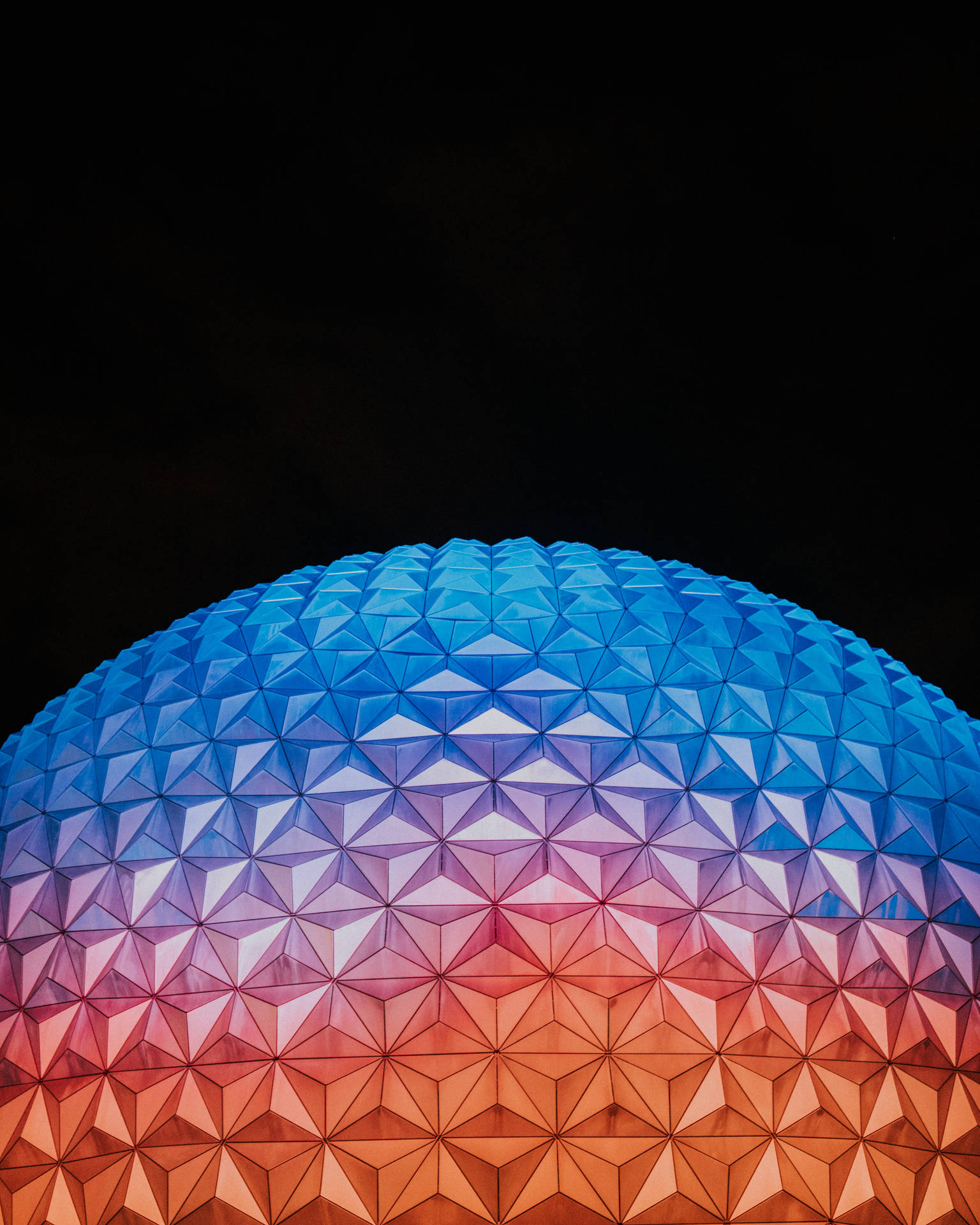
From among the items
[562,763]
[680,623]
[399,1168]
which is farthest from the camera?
[680,623]

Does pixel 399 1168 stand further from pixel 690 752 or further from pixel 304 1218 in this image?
pixel 690 752

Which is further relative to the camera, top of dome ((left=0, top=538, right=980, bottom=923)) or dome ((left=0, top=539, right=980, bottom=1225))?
top of dome ((left=0, top=538, right=980, bottom=923))

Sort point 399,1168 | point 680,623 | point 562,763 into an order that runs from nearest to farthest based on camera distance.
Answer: point 399,1168, point 562,763, point 680,623

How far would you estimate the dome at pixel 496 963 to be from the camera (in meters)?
7.89

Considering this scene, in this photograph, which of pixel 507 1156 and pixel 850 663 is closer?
pixel 507 1156

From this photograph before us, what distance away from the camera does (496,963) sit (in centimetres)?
806

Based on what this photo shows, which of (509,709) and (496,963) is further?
(509,709)

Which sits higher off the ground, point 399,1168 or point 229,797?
point 229,797

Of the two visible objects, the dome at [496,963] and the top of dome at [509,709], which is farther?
the top of dome at [509,709]

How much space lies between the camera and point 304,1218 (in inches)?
309

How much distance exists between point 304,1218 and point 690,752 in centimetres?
515

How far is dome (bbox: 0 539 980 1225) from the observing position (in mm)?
7887

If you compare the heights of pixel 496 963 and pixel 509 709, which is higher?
pixel 509 709

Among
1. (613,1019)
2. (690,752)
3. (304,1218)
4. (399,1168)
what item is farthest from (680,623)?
(304,1218)
